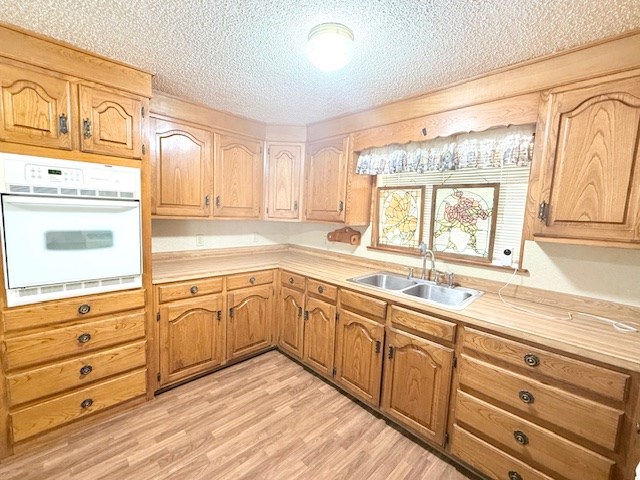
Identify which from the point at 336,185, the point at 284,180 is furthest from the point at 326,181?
the point at 284,180

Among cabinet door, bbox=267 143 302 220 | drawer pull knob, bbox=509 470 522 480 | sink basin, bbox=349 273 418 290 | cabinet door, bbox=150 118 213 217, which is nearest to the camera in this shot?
drawer pull knob, bbox=509 470 522 480

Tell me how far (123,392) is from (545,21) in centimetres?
309

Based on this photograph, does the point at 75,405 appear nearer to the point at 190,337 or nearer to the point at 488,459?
the point at 190,337

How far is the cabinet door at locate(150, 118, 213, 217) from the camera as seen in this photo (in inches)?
86.3

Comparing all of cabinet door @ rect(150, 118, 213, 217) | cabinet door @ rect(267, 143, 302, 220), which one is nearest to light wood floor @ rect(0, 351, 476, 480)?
cabinet door @ rect(150, 118, 213, 217)

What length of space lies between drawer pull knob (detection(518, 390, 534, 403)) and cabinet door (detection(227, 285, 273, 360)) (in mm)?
1991

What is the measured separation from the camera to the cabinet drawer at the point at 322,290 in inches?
87.5

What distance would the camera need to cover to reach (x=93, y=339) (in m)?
1.74

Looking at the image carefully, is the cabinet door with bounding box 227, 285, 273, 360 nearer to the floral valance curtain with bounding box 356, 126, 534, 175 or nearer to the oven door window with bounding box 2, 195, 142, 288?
the oven door window with bounding box 2, 195, 142, 288

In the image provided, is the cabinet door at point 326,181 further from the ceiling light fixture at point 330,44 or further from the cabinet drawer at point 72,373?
the cabinet drawer at point 72,373

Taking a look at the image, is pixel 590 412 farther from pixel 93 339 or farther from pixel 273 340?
pixel 93 339

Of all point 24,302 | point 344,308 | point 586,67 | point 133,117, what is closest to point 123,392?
point 24,302

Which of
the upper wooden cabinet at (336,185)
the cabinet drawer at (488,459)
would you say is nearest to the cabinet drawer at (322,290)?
the upper wooden cabinet at (336,185)

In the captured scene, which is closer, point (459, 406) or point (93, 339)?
point (459, 406)
